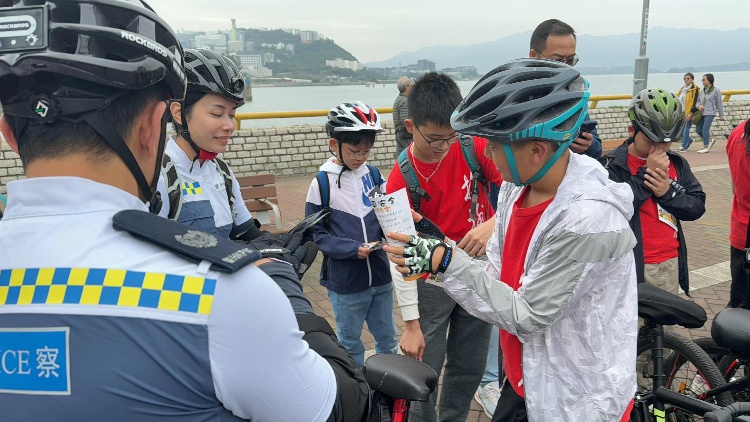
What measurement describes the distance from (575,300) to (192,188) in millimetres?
1768

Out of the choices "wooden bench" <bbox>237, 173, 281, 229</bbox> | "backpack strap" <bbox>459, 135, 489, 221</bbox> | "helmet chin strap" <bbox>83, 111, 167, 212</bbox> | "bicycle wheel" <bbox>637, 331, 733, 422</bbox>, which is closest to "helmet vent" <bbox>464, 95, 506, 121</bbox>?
"backpack strap" <bbox>459, 135, 489, 221</bbox>

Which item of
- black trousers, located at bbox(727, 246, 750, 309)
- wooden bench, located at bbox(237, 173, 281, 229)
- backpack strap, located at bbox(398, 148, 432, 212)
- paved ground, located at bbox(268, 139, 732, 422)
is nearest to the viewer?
backpack strap, located at bbox(398, 148, 432, 212)

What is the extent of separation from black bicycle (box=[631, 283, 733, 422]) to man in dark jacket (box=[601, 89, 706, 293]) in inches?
16.6

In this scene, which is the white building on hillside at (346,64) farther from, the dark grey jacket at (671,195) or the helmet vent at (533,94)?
the helmet vent at (533,94)

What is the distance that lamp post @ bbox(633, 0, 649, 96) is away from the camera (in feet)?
36.3

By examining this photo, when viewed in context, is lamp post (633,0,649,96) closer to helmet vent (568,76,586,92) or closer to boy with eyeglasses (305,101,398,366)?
boy with eyeglasses (305,101,398,366)

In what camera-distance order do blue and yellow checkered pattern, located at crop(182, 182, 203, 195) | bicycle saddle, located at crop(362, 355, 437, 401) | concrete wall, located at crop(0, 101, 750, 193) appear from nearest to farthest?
1. bicycle saddle, located at crop(362, 355, 437, 401)
2. blue and yellow checkered pattern, located at crop(182, 182, 203, 195)
3. concrete wall, located at crop(0, 101, 750, 193)

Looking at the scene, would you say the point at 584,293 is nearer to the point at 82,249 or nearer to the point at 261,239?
the point at 261,239

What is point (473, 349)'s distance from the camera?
3090 millimetres

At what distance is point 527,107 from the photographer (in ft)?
6.25

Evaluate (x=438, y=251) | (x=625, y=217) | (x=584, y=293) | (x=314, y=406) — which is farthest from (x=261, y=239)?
(x=625, y=217)

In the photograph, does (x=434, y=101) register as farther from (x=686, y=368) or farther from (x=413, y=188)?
(x=686, y=368)

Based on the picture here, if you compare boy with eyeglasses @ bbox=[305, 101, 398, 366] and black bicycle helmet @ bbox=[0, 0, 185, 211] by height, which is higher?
black bicycle helmet @ bbox=[0, 0, 185, 211]

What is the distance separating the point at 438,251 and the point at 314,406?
0.92m
